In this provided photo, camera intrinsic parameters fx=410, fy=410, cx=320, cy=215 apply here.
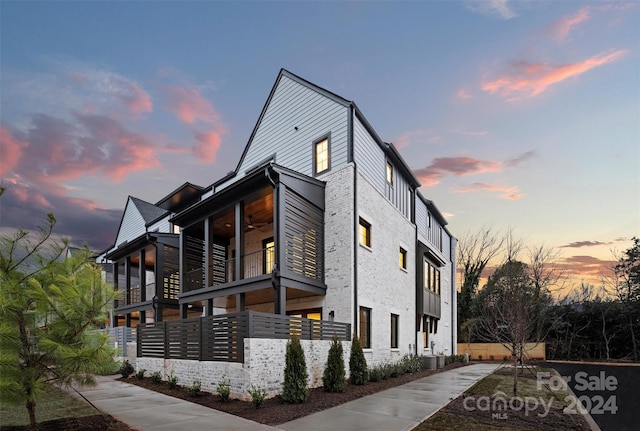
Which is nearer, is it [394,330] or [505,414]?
[505,414]

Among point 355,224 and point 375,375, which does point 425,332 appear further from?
point 355,224

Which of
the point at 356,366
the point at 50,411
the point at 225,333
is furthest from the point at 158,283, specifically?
the point at 356,366

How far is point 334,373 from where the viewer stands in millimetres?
12109

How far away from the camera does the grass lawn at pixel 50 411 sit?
8.35m

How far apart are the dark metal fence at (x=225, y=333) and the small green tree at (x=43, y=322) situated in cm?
461

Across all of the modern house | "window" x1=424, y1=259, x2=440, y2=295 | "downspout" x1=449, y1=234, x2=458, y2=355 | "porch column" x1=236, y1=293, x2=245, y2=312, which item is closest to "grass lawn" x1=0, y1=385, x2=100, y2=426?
the modern house

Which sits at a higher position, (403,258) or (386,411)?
(403,258)

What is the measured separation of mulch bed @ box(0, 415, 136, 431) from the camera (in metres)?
7.41

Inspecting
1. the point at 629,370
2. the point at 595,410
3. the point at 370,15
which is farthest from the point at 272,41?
the point at 629,370

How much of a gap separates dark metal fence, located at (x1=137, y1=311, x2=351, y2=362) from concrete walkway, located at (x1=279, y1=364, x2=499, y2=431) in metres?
2.51

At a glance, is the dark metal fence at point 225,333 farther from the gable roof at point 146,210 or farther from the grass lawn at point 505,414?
the gable roof at point 146,210

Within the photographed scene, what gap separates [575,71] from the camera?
15477 mm

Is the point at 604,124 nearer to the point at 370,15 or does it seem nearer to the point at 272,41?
the point at 370,15

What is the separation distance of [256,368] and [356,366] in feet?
14.3
